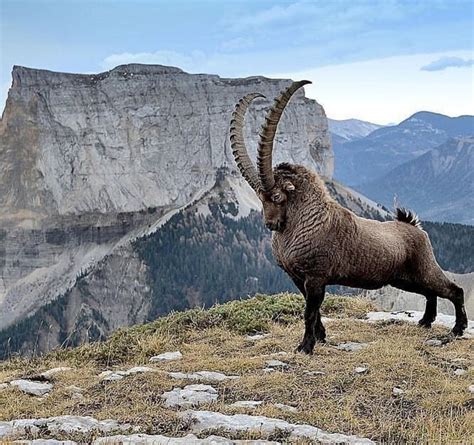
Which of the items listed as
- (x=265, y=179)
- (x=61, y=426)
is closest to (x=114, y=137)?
(x=265, y=179)

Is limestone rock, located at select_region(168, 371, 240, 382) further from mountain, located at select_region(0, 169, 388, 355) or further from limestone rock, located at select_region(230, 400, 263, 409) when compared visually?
mountain, located at select_region(0, 169, 388, 355)

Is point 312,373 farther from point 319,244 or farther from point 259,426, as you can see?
point 259,426

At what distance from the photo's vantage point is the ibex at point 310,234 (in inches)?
421

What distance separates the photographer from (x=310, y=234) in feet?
35.2

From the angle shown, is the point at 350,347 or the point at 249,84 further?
the point at 249,84

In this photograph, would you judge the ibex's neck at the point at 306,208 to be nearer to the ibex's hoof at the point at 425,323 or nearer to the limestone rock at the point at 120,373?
the limestone rock at the point at 120,373

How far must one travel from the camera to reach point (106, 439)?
263 inches

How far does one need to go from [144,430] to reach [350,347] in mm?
4599

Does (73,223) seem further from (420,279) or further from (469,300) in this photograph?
(420,279)

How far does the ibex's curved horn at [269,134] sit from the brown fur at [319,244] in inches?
10.1

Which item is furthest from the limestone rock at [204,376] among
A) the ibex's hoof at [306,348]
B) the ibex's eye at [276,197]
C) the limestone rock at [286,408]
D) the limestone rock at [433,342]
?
the limestone rock at [433,342]

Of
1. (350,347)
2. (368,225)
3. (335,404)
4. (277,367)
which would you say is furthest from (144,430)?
(368,225)

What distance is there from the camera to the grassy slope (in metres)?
7.57

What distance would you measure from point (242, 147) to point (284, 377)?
3.45 meters
